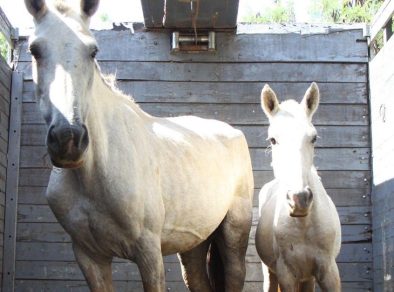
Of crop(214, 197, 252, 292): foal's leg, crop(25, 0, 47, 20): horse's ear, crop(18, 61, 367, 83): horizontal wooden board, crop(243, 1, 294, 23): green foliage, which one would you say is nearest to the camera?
crop(25, 0, 47, 20): horse's ear

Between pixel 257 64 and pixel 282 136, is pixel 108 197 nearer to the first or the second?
pixel 282 136

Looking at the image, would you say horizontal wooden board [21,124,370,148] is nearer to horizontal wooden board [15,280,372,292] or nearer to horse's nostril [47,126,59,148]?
horizontal wooden board [15,280,372,292]

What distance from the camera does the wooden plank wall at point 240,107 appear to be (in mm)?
6152

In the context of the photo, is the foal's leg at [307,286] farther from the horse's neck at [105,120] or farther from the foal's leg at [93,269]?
the horse's neck at [105,120]

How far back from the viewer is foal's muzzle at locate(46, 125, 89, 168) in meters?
2.86

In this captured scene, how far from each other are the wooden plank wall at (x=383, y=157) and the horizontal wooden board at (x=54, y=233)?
13cm

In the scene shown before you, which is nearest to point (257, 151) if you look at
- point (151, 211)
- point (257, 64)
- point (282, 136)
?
point (257, 64)

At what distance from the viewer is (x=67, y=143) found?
288 cm

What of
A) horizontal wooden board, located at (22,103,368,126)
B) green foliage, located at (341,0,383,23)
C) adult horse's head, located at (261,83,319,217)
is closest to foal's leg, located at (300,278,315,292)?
adult horse's head, located at (261,83,319,217)

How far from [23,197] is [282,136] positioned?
2.89 meters

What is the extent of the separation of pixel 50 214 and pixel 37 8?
323cm

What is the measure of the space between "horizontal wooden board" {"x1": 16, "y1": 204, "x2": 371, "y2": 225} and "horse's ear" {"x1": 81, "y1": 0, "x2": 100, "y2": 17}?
3144mm

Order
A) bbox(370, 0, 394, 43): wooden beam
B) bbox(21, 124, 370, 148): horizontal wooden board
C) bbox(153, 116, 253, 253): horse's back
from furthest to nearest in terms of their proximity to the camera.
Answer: bbox(21, 124, 370, 148): horizontal wooden board → bbox(370, 0, 394, 43): wooden beam → bbox(153, 116, 253, 253): horse's back

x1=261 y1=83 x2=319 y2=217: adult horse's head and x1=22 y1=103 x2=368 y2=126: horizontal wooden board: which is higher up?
x1=22 y1=103 x2=368 y2=126: horizontal wooden board
